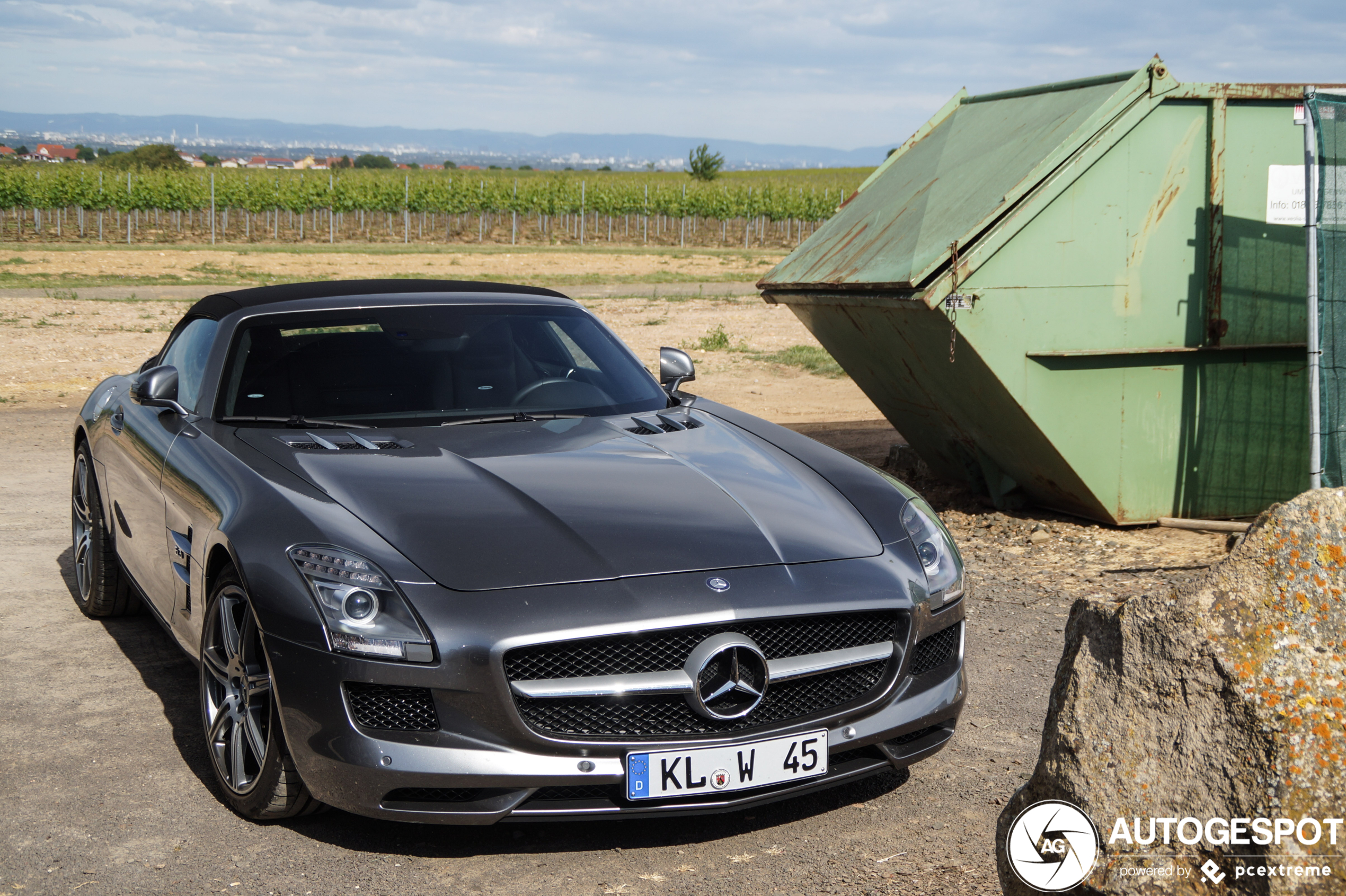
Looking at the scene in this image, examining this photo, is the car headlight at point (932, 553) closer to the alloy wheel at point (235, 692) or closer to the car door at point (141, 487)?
the alloy wheel at point (235, 692)

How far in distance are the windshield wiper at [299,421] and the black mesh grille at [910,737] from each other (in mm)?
2101

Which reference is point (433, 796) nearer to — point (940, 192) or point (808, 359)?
point (940, 192)

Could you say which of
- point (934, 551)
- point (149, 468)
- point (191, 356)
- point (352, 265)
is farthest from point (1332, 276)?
point (352, 265)

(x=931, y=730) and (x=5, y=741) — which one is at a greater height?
(x=931, y=730)

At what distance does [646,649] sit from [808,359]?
1359cm

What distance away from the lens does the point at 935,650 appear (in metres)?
3.44

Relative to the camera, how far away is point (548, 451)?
393 cm

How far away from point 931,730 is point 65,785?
8.69 ft

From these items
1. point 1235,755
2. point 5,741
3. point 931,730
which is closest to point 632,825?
point 931,730

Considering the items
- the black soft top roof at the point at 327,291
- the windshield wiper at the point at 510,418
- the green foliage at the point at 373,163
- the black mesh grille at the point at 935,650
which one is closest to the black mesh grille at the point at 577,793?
the black mesh grille at the point at 935,650

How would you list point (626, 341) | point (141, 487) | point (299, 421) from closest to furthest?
point (299, 421), point (141, 487), point (626, 341)

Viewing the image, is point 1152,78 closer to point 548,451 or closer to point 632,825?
point 548,451

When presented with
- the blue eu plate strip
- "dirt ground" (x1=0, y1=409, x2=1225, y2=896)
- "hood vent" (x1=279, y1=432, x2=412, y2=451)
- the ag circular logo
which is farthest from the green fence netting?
"hood vent" (x1=279, y1=432, x2=412, y2=451)

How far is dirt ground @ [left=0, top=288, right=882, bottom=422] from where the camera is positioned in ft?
42.4
